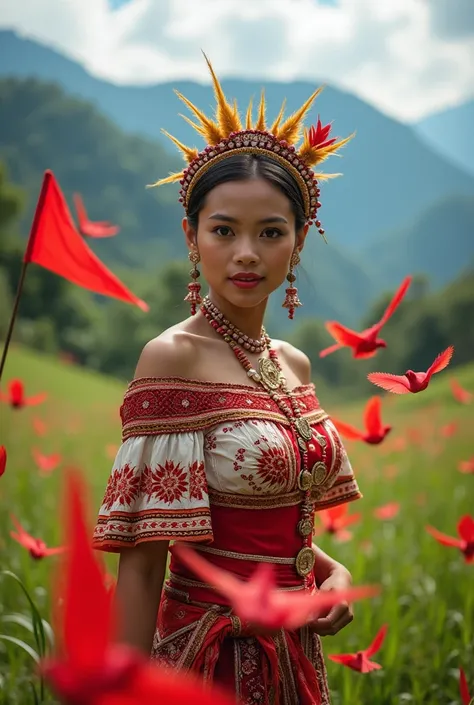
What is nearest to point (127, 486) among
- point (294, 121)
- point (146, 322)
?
point (294, 121)

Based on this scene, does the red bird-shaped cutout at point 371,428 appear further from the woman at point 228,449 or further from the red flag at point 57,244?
the red flag at point 57,244

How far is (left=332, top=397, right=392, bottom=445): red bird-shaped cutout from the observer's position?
1190 mm

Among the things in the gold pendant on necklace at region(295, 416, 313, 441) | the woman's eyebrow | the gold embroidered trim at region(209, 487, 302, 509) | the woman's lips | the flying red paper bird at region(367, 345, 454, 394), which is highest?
the woman's eyebrow

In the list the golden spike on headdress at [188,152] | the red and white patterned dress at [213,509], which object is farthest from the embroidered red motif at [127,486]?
the golden spike on headdress at [188,152]

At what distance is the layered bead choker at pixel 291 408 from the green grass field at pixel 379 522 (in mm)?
304

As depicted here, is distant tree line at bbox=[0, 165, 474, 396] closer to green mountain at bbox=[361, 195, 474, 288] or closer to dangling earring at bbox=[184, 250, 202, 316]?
green mountain at bbox=[361, 195, 474, 288]

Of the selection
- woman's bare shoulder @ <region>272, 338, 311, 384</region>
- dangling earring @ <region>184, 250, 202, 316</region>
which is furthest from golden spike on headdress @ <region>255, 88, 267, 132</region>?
woman's bare shoulder @ <region>272, 338, 311, 384</region>

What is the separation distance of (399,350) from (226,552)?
14.1 feet

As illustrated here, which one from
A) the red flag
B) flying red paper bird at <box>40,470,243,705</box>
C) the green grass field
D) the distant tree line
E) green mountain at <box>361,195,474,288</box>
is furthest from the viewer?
green mountain at <box>361,195,474,288</box>

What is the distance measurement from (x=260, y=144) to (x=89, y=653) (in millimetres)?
887

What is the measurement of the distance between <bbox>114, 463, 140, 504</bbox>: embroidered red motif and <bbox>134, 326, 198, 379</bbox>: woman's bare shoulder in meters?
0.13

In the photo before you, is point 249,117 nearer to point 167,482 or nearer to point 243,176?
point 243,176

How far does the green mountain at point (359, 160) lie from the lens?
6.03 m

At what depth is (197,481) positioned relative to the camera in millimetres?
935
